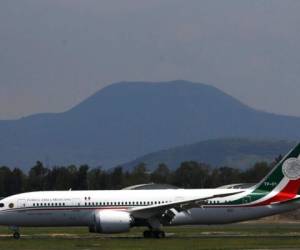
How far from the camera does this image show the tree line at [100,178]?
141875mm

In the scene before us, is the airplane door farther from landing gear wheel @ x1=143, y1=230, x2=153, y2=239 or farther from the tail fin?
the tail fin

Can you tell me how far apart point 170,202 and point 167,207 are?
5.01 ft

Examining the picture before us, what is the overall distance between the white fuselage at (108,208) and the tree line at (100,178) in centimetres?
7409

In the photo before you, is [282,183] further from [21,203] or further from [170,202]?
[21,203]

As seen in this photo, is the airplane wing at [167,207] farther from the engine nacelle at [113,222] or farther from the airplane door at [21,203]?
the airplane door at [21,203]

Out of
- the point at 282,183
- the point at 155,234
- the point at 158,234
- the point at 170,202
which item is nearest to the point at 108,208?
the point at 155,234

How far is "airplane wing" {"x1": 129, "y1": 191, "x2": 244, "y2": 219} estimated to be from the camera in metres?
58.2

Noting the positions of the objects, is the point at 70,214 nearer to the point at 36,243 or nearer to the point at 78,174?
the point at 36,243

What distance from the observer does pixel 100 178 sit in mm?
147625

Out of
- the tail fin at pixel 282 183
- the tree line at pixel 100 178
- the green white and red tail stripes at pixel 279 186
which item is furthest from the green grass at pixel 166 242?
the tree line at pixel 100 178

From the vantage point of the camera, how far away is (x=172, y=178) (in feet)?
522

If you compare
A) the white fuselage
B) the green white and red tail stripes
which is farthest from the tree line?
the green white and red tail stripes

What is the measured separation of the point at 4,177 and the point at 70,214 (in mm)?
88556

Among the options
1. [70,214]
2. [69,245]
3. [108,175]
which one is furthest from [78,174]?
[69,245]
